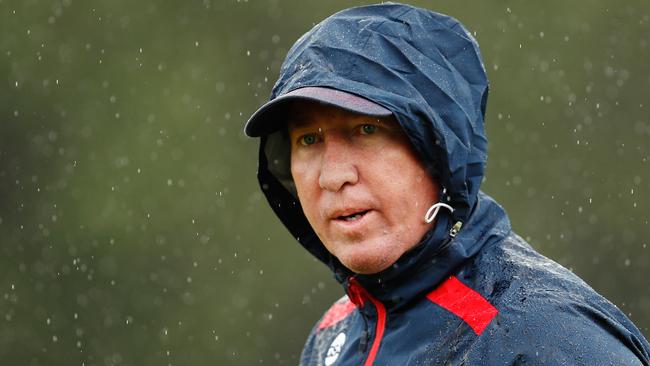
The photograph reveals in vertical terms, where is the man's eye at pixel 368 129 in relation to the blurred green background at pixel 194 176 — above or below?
above

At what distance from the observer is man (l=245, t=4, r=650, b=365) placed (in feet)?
8.34

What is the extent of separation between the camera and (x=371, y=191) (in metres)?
2.65

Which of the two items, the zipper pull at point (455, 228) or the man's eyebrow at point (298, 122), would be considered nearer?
the zipper pull at point (455, 228)

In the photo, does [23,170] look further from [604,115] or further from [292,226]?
[292,226]

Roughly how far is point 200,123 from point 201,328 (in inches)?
68.6

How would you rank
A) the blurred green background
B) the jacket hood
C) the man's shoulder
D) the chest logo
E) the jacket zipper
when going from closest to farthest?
the man's shoulder < the jacket hood < the jacket zipper < the chest logo < the blurred green background

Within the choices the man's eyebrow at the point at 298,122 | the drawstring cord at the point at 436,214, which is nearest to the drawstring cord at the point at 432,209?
the drawstring cord at the point at 436,214

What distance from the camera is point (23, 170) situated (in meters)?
10.5

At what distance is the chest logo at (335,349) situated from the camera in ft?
10.2

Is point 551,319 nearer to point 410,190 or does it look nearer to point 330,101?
point 410,190

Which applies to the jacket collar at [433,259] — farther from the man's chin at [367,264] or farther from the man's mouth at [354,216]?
the man's mouth at [354,216]

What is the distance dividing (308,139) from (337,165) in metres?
0.15

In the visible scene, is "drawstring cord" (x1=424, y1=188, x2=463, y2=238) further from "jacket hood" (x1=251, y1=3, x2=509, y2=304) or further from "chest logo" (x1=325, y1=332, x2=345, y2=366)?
"chest logo" (x1=325, y1=332, x2=345, y2=366)

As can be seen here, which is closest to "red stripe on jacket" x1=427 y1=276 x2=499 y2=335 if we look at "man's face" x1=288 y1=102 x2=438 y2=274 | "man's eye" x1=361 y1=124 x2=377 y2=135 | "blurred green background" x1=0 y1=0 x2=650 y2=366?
"man's face" x1=288 y1=102 x2=438 y2=274
